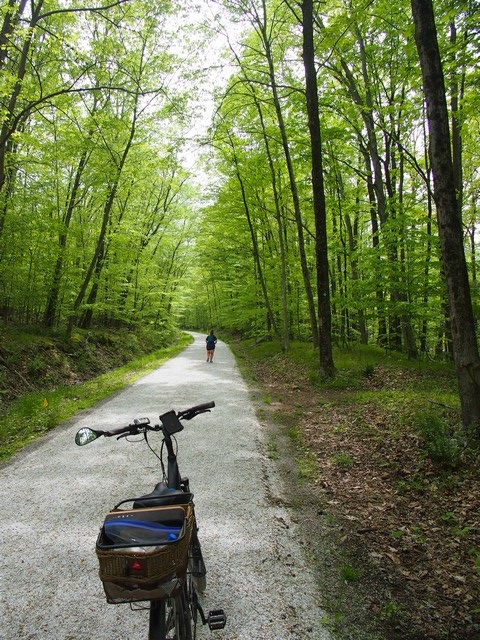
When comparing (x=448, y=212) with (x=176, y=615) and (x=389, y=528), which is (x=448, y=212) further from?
(x=176, y=615)

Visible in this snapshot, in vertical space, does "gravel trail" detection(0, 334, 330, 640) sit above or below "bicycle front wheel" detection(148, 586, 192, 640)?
below

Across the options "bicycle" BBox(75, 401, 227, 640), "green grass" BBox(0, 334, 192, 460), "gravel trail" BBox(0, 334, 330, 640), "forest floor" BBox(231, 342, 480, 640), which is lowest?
"forest floor" BBox(231, 342, 480, 640)

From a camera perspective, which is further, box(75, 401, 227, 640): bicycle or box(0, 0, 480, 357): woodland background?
box(0, 0, 480, 357): woodland background

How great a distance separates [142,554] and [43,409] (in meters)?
8.39

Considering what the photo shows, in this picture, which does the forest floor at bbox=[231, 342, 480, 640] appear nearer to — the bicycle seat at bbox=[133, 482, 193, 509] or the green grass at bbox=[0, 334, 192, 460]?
the bicycle seat at bbox=[133, 482, 193, 509]

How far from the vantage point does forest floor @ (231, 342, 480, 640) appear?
3.00 metres

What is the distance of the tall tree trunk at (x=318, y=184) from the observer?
10727mm

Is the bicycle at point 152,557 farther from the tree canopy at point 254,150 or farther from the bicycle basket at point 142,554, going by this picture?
the tree canopy at point 254,150

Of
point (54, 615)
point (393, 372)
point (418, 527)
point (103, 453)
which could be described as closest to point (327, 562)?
point (418, 527)

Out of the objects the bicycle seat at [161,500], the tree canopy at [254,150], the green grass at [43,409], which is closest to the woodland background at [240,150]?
the tree canopy at [254,150]

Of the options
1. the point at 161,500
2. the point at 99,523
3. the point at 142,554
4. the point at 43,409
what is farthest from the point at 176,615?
the point at 43,409

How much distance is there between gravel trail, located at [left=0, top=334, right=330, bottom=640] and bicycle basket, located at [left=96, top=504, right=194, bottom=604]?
1388 mm

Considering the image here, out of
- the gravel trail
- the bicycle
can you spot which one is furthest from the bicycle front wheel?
the gravel trail

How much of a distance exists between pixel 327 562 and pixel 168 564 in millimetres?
2517
